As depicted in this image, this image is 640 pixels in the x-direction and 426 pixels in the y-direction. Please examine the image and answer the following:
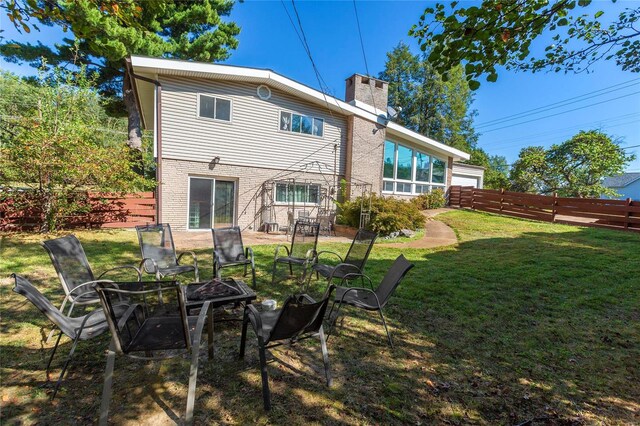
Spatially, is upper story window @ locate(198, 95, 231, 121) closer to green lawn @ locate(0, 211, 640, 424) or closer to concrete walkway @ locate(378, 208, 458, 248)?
green lawn @ locate(0, 211, 640, 424)

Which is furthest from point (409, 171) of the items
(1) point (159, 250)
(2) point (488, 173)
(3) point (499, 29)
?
(2) point (488, 173)

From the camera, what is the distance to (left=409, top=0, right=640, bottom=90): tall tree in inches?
108

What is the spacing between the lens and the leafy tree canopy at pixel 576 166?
19763 millimetres

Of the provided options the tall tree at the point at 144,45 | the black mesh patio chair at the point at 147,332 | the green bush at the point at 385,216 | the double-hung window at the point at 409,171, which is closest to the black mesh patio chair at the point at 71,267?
the black mesh patio chair at the point at 147,332

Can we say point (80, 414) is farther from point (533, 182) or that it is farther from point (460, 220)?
point (533, 182)

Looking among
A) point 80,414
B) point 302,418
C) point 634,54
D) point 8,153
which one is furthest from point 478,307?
point 8,153

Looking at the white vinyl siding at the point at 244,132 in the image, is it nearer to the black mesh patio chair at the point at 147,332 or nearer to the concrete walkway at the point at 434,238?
the concrete walkway at the point at 434,238

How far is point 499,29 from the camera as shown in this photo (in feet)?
9.16

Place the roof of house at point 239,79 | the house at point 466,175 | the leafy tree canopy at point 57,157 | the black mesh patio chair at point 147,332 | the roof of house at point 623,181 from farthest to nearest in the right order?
1. the roof of house at point 623,181
2. the house at point 466,175
3. the roof of house at point 239,79
4. the leafy tree canopy at point 57,157
5. the black mesh patio chair at point 147,332

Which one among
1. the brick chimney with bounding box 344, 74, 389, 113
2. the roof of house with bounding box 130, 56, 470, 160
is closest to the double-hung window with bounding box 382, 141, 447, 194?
the roof of house with bounding box 130, 56, 470, 160

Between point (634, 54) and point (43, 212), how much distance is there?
500 inches

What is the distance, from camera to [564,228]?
11.8 meters

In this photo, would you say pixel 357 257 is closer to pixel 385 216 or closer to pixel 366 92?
pixel 385 216

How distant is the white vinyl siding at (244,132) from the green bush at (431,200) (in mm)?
5133
